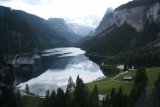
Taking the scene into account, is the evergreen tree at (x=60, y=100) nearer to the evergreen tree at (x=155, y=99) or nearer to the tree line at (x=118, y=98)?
the tree line at (x=118, y=98)

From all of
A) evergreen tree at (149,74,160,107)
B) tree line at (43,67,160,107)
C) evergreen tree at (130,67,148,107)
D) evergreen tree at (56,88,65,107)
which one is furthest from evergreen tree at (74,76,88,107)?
evergreen tree at (149,74,160,107)

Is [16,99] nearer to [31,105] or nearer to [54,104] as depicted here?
[31,105]

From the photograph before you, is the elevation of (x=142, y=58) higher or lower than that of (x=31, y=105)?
higher

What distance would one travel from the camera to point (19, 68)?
7195 inches

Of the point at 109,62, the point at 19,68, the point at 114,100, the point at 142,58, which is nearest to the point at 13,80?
the point at 19,68

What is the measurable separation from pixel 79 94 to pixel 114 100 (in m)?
10.8

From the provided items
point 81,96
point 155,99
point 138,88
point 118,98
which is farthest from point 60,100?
point 155,99

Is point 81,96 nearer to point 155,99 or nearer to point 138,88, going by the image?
point 138,88

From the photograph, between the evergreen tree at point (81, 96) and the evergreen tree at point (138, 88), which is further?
the evergreen tree at point (81, 96)

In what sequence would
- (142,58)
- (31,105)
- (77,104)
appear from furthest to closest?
(142,58)
(31,105)
(77,104)

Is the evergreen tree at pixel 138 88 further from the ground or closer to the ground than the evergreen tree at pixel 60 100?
further from the ground

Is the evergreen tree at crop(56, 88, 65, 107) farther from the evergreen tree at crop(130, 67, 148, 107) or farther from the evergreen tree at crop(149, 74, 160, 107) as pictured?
the evergreen tree at crop(149, 74, 160, 107)

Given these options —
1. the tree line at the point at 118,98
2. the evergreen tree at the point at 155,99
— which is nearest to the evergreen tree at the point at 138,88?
the tree line at the point at 118,98

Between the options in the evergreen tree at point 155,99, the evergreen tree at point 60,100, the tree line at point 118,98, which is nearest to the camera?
the evergreen tree at point 155,99
